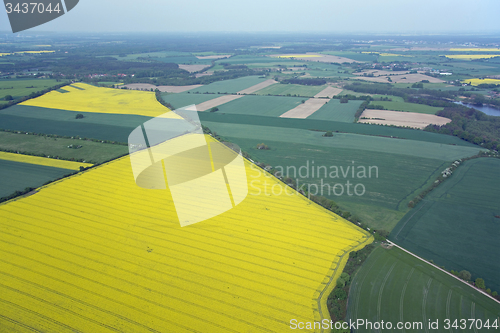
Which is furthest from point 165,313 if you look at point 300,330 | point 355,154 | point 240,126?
point 240,126

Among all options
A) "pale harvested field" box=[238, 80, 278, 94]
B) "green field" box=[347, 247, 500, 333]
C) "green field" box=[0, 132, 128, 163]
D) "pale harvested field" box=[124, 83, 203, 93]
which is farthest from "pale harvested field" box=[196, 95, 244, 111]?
"green field" box=[347, 247, 500, 333]

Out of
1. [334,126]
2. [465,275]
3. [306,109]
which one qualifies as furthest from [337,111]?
[465,275]

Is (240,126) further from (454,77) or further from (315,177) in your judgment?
(454,77)

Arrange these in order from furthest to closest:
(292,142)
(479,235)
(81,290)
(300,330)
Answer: (292,142)
(479,235)
(81,290)
(300,330)

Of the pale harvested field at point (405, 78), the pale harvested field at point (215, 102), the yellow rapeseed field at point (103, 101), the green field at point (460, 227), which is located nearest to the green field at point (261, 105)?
the pale harvested field at point (215, 102)

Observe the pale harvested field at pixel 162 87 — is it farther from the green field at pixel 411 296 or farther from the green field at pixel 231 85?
the green field at pixel 411 296

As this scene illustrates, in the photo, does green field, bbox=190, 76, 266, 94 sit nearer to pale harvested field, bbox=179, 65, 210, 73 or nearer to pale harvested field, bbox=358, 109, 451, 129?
pale harvested field, bbox=179, 65, 210, 73

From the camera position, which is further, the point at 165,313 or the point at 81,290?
the point at 81,290
